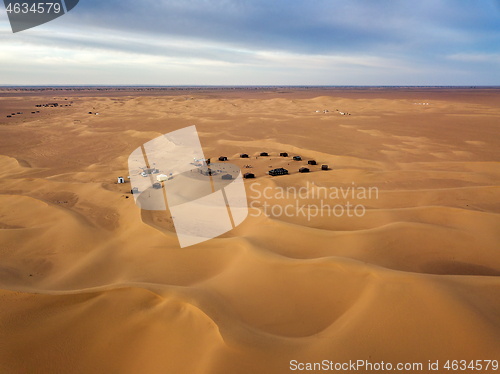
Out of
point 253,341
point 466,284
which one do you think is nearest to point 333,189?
point 466,284

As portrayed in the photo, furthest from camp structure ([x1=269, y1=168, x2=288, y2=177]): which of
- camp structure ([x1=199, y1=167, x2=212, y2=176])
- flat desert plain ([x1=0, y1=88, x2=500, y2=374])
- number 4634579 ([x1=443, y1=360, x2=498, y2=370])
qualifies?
number 4634579 ([x1=443, y1=360, x2=498, y2=370])

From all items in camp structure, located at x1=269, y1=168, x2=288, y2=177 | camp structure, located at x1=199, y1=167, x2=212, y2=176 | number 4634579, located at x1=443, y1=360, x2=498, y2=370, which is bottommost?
camp structure, located at x1=199, y1=167, x2=212, y2=176

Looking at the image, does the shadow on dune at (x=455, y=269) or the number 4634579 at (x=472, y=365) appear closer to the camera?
the number 4634579 at (x=472, y=365)

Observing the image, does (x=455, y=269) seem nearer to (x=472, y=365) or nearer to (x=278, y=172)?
(x=472, y=365)

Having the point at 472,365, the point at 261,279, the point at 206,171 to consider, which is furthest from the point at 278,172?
the point at 472,365

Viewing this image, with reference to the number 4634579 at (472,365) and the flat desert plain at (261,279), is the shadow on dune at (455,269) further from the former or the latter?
the number 4634579 at (472,365)

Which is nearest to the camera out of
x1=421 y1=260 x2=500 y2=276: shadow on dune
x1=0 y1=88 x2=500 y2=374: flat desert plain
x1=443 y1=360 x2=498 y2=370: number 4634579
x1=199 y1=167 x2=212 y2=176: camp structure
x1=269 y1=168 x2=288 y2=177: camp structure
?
x1=443 y1=360 x2=498 y2=370: number 4634579

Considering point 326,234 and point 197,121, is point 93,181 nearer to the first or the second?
point 326,234

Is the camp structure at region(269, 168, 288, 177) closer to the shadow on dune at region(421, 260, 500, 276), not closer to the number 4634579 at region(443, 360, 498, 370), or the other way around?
the shadow on dune at region(421, 260, 500, 276)

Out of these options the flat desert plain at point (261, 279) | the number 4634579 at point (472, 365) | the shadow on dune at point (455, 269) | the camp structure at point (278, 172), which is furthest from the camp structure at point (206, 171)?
the number 4634579 at point (472, 365)

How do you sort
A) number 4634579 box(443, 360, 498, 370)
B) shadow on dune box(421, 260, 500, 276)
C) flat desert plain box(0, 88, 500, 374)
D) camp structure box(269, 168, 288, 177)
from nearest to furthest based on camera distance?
number 4634579 box(443, 360, 498, 370)
flat desert plain box(0, 88, 500, 374)
shadow on dune box(421, 260, 500, 276)
camp structure box(269, 168, 288, 177)

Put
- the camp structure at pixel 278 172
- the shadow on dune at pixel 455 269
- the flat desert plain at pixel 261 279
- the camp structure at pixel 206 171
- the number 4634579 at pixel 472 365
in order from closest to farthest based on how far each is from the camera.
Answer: the number 4634579 at pixel 472 365 < the flat desert plain at pixel 261 279 < the shadow on dune at pixel 455 269 < the camp structure at pixel 278 172 < the camp structure at pixel 206 171
